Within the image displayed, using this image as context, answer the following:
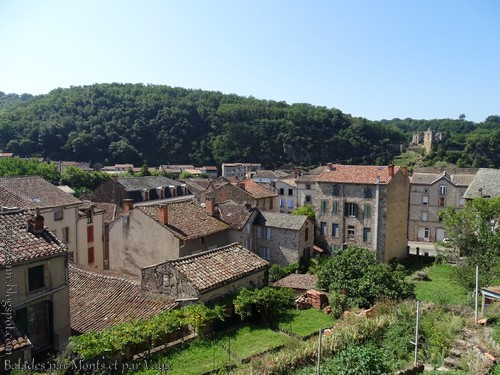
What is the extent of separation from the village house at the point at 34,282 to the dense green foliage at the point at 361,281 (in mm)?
15237

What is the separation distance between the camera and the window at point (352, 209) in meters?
41.4

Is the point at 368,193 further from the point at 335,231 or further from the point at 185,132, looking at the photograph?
the point at 185,132

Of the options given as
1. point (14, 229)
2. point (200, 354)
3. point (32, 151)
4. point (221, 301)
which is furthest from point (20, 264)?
point (32, 151)

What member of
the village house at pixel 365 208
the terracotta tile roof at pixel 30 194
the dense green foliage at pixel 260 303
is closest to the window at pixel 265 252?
the village house at pixel 365 208

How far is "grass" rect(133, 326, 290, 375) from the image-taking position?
15.0 meters

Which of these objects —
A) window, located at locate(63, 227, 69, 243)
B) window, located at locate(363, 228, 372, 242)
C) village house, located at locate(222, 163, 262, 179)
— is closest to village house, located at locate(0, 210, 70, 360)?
window, located at locate(63, 227, 69, 243)

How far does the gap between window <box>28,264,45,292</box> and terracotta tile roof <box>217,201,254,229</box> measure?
69.1 feet

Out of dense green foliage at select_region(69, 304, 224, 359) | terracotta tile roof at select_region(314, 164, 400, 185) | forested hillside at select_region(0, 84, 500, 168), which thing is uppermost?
forested hillside at select_region(0, 84, 500, 168)

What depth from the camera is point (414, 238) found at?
5959 cm

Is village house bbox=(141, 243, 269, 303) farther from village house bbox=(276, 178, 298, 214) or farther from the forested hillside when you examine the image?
the forested hillside

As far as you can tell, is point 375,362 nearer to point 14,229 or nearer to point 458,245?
point 14,229

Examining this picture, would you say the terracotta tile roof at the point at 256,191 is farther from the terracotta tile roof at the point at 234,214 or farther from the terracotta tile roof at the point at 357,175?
the terracotta tile roof at the point at 357,175

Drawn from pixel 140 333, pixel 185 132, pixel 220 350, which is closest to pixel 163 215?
pixel 220 350

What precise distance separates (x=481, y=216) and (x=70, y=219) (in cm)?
3027
